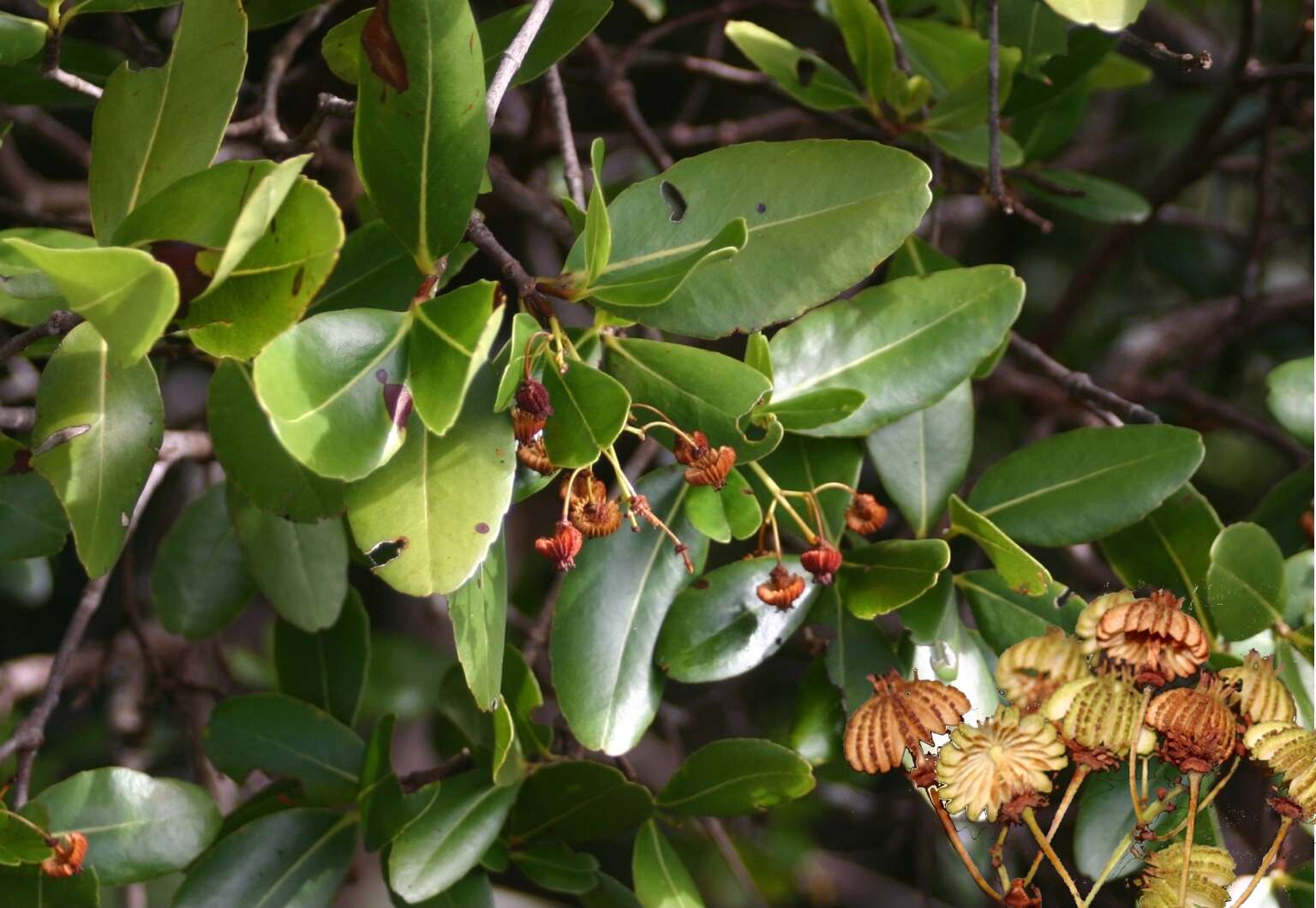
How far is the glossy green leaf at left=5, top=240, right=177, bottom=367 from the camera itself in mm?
553

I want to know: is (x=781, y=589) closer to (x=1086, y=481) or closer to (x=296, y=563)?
(x=1086, y=481)

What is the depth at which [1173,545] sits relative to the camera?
898 millimetres

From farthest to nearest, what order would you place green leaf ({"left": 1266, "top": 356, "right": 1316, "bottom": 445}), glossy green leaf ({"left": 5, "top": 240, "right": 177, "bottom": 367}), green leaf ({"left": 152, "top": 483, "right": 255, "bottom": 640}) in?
green leaf ({"left": 152, "top": 483, "right": 255, "bottom": 640}) → green leaf ({"left": 1266, "top": 356, "right": 1316, "bottom": 445}) → glossy green leaf ({"left": 5, "top": 240, "right": 177, "bottom": 367})

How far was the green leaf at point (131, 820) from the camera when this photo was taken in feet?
2.92

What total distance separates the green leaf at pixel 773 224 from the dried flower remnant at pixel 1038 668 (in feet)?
0.81

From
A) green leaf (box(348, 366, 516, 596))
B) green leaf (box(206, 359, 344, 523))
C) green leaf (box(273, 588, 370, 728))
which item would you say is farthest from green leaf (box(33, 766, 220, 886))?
green leaf (box(348, 366, 516, 596))

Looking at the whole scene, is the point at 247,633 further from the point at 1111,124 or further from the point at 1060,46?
the point at 1111,124

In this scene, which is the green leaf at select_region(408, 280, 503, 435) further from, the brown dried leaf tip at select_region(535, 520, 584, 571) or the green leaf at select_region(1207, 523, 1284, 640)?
the green leaf at select_region(1207, 523, 1284, 640)

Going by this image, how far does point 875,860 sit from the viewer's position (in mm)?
1934

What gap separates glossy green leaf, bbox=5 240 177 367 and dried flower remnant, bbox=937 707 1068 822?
47 cm

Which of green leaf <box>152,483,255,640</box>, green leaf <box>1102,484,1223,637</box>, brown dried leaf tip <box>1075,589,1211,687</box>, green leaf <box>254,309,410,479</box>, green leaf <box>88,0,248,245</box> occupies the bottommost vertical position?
green leaf <box>152,483,255,640</box>

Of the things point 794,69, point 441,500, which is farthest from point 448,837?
point 794,69

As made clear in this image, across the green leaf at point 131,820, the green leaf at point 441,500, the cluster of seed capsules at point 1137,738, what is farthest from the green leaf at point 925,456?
the green leaf at point 131,820

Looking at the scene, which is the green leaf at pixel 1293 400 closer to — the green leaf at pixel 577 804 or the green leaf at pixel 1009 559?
the green leaf at pixel 1009 559
